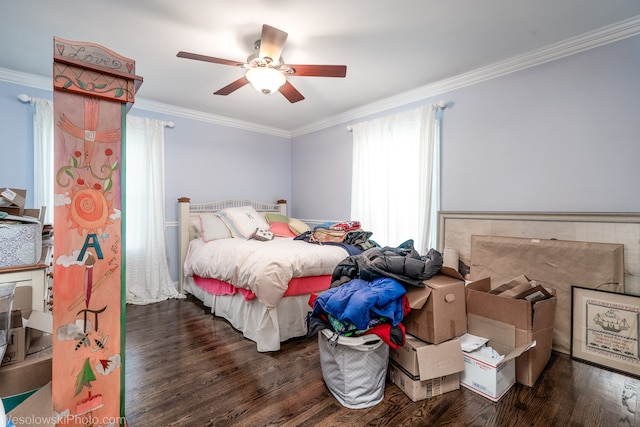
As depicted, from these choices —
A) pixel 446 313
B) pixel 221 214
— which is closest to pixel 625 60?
pixel 446 313

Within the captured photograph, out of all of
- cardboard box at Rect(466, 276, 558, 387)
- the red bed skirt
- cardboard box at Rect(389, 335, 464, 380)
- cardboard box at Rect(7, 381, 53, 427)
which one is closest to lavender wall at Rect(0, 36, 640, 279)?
cardboard box at Rect(466, 276, 558, 387)

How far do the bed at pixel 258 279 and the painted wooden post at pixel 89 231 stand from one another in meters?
1.18

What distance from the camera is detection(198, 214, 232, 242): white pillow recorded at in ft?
11.3

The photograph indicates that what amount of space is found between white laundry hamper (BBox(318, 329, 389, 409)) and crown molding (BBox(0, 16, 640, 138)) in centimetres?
260

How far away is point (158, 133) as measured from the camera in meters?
3.59

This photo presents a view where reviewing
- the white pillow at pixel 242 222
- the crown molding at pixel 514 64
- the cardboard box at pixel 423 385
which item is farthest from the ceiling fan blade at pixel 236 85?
the cardboard box at pixel 423 385

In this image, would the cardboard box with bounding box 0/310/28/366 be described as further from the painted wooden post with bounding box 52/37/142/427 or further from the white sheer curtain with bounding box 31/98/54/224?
the white sheer curtain with bounding box 31/98/54/224

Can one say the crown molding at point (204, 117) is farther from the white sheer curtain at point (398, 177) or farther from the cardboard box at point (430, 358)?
the cardboard box at point (430, 358)

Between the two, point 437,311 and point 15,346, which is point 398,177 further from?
point 15,346

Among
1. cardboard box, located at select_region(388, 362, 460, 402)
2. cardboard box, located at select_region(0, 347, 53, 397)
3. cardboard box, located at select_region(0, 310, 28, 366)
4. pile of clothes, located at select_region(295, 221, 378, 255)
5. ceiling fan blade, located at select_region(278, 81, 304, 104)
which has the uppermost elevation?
ceiling fan blade, located at select_region(278, 81, 304, 104)

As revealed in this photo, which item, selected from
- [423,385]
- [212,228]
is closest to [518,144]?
[423,385]

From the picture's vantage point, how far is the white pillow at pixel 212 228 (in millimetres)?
3432

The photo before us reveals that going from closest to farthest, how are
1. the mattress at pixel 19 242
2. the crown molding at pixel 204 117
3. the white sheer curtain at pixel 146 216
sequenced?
1. the mattress at pixel 19 242
2. the white sheer curtain at pixel 146 216
3. the crown molding at pixel 204 117

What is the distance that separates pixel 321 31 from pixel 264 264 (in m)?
1.81
